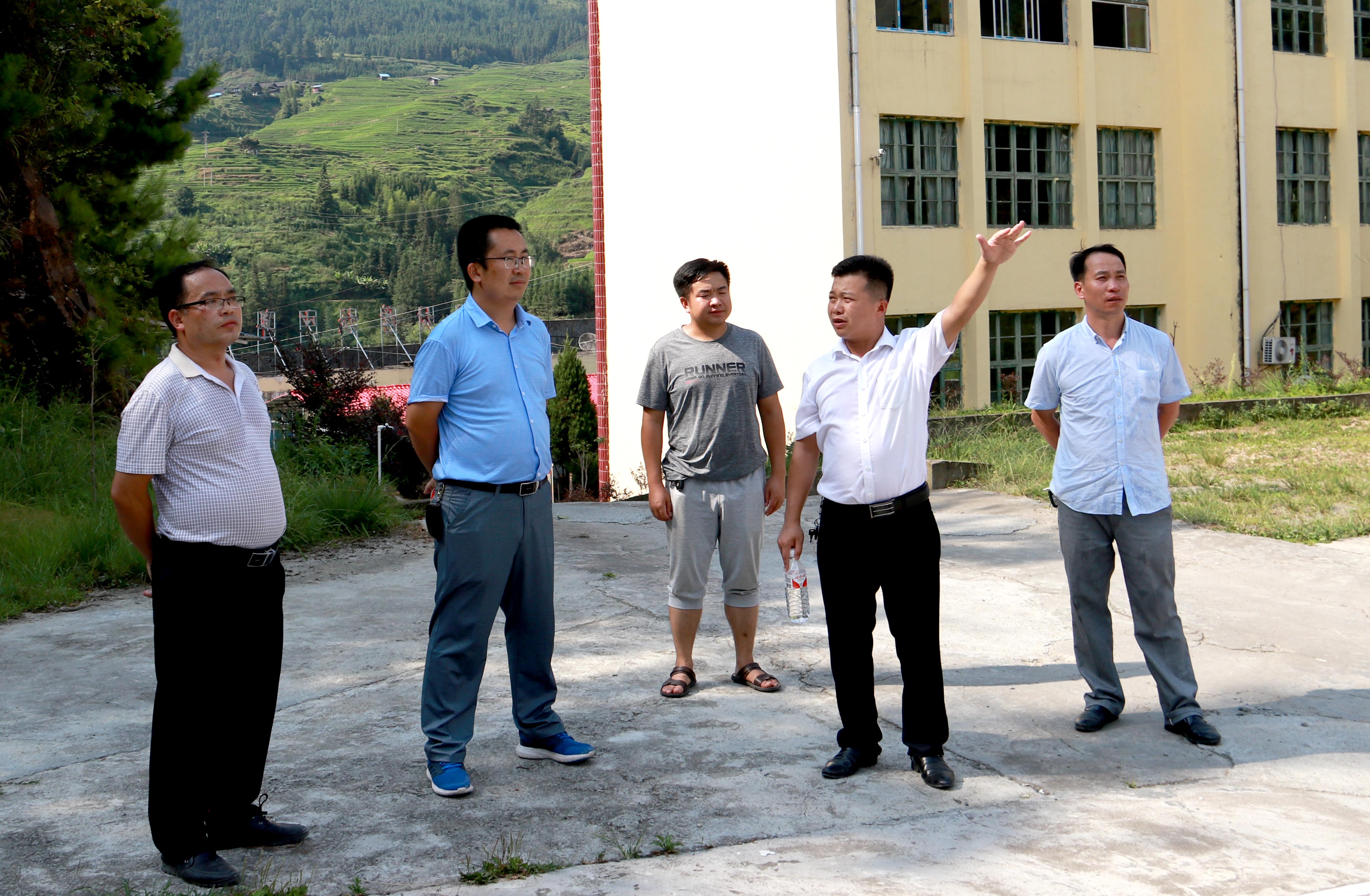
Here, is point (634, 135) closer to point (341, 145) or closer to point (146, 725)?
point (146, 725)

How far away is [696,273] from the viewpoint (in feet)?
17.2

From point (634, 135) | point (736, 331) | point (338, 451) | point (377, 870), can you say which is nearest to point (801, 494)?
point (736, 331)

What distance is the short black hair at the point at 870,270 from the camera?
4328 mm

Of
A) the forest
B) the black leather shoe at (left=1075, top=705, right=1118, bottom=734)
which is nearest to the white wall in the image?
the black leather shoe at (left=1075, top=705, right=1118, bottom=734)

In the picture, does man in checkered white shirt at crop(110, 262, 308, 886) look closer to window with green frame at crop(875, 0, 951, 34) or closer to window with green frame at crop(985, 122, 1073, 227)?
window with green frame at crop(875, 0, 951, 34)

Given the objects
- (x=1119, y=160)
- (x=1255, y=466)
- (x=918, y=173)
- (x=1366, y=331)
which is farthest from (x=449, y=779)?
(x=1366, y=331)

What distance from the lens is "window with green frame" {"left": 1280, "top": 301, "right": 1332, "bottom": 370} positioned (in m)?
22.1

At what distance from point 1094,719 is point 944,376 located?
51.1 ft

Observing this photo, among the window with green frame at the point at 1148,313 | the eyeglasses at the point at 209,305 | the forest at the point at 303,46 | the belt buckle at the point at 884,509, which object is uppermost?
the forest at the point at 303,46

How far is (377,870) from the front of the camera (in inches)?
137

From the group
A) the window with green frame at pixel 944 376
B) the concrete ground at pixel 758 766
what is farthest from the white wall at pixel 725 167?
the concrete ground at pixel 758 766

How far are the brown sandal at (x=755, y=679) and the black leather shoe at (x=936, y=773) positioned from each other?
3.86 ft

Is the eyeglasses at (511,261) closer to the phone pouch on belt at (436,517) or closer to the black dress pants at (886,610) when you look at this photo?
the phone pouch on belt at (436,517)

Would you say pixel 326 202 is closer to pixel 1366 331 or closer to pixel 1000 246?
pixel 1366 331
